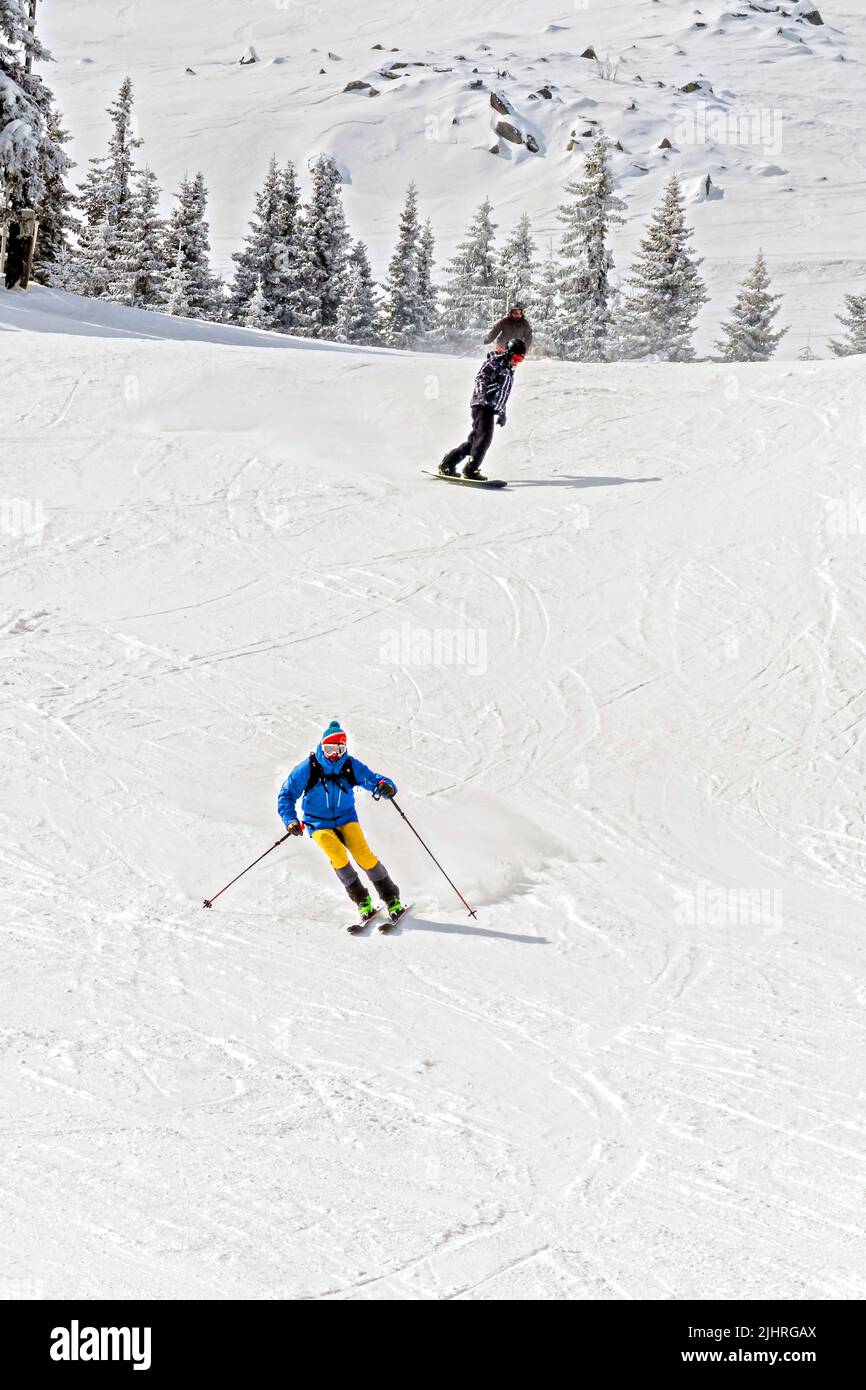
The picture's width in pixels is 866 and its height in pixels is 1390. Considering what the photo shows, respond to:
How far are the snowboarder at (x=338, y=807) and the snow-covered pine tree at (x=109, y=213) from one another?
138 ft

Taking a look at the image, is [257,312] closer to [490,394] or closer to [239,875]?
[490,394]

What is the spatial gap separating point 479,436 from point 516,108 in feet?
314

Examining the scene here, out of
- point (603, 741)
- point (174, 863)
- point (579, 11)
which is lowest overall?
point (174, 863)

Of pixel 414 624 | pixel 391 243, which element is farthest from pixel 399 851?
pixel 391 243

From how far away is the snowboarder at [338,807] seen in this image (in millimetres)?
8773

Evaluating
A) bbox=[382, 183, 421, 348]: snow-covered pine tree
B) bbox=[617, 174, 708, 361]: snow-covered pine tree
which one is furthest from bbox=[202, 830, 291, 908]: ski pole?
bbox=[382, 183, 421, 348]: snow-covered pine tree

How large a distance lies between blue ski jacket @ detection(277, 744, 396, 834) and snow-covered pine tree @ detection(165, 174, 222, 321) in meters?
38.8

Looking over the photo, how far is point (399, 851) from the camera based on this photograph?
9867 mm

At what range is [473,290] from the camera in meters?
58.6

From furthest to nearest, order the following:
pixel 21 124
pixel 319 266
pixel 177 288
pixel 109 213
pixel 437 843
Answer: pixel 319 266
pixel 109 213
pixel 177 288
pixel 21 124
pixel 437 843

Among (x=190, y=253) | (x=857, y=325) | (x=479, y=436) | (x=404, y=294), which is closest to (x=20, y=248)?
(x=479, y=436)

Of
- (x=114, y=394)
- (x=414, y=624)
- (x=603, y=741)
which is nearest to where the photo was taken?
(x=603, y=741)
